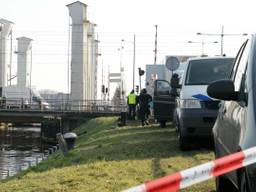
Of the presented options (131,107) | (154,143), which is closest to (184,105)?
(154,143)

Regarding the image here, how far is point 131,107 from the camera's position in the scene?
3200 centimetres

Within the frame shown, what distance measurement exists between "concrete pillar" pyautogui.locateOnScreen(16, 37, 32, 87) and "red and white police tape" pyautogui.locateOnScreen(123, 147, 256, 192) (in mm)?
69880

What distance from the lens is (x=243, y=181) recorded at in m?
4.49

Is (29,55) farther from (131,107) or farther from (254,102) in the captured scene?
(254,102)

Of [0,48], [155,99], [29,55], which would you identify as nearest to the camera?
[155,99]

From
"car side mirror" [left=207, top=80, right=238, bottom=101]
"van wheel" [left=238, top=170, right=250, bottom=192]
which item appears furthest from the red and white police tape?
"car side mirror" [left=207, top=80, right=238, bottom=101]

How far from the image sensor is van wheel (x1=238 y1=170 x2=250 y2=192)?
4.34m

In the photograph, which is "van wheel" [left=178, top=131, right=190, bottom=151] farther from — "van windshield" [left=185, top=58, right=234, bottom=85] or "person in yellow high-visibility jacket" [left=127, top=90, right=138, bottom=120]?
"person in yellow high-visibility jacket" [left=127, top=90, right=138, bottom=120]

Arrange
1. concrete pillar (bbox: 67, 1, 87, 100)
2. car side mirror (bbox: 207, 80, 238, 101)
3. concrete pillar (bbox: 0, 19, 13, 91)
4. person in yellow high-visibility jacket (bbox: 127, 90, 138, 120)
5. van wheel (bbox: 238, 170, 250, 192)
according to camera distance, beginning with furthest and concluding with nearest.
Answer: concrete pillar (bbox: 0, 19, 13, 91), concrete pillar (bbox: 67, 1, 87, 100), person in yellow high-visibility jacket (bbox: 127, 90, 138, 120), car side mirror (bbox: 207, 80, 238, 101), van wheel (bbox: 238, 170, 250, 192)

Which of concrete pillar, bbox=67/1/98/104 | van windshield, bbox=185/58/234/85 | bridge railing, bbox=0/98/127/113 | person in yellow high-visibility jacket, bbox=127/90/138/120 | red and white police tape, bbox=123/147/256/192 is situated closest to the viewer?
red and white police tape, bbox=123/147/256/192

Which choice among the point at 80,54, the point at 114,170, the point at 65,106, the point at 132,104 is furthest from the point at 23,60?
the point at 114,170

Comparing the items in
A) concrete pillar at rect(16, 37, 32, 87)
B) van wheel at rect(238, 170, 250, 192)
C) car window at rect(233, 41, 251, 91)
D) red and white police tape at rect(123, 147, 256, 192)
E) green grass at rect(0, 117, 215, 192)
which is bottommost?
green grass at rect(0, 117, 215, 192)

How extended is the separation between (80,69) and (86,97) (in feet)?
11.3

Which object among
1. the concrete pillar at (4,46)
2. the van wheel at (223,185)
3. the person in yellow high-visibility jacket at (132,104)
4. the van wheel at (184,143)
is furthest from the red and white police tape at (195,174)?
the concrete pillar at (4,46)
